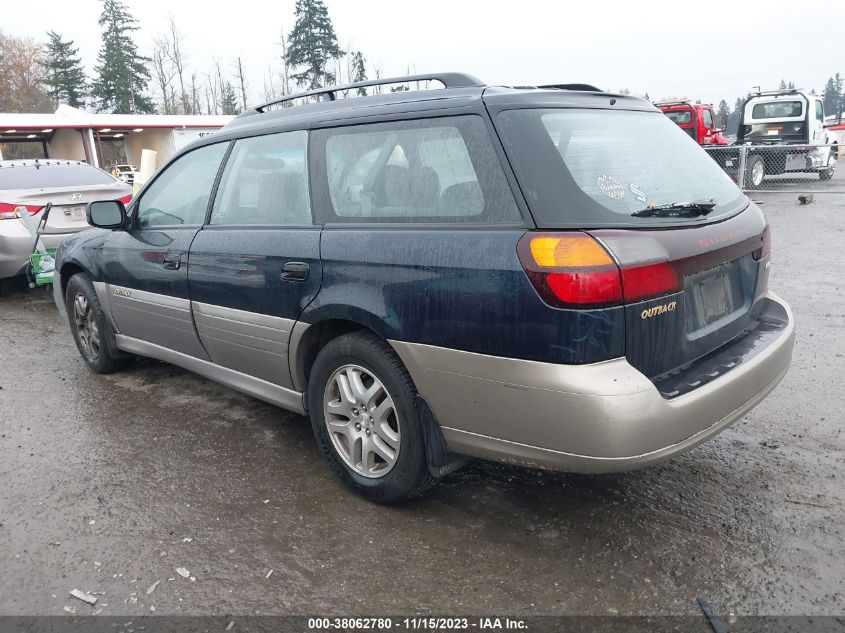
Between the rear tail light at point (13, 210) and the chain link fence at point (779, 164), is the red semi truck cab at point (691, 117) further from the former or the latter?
the rear tail light at point (13, 210)

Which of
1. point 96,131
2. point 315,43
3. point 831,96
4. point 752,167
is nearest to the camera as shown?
point 752,167

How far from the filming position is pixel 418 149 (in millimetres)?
2693

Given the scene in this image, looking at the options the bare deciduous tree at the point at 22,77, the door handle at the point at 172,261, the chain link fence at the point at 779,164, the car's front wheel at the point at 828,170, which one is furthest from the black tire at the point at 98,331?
the bare deciduous tree at the point at 22,77

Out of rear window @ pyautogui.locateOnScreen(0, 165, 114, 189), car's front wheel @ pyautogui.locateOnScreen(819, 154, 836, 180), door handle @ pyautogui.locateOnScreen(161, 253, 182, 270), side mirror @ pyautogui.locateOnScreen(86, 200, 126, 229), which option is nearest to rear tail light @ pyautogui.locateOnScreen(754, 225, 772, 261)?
door handle @ pyautogui.locateOnScreen(161, 253, 182, 270)

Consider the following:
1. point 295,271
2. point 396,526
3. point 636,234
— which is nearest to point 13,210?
point 295,271

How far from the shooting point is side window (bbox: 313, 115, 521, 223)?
2.44 m

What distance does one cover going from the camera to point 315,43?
184 ft

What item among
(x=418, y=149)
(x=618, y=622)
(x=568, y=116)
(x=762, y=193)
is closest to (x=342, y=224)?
(x=418, y=149)

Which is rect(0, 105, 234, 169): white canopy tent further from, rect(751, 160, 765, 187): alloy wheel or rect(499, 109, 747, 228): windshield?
rect(499, 109, 747, 228): windshield

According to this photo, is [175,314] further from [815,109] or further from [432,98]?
[815,109]

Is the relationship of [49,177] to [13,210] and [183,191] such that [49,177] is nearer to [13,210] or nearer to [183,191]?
[13,210]

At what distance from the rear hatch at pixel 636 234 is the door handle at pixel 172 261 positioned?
7.16 feet

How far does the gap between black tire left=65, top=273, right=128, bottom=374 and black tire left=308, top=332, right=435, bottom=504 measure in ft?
7.65

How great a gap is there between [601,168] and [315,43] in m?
59.4
